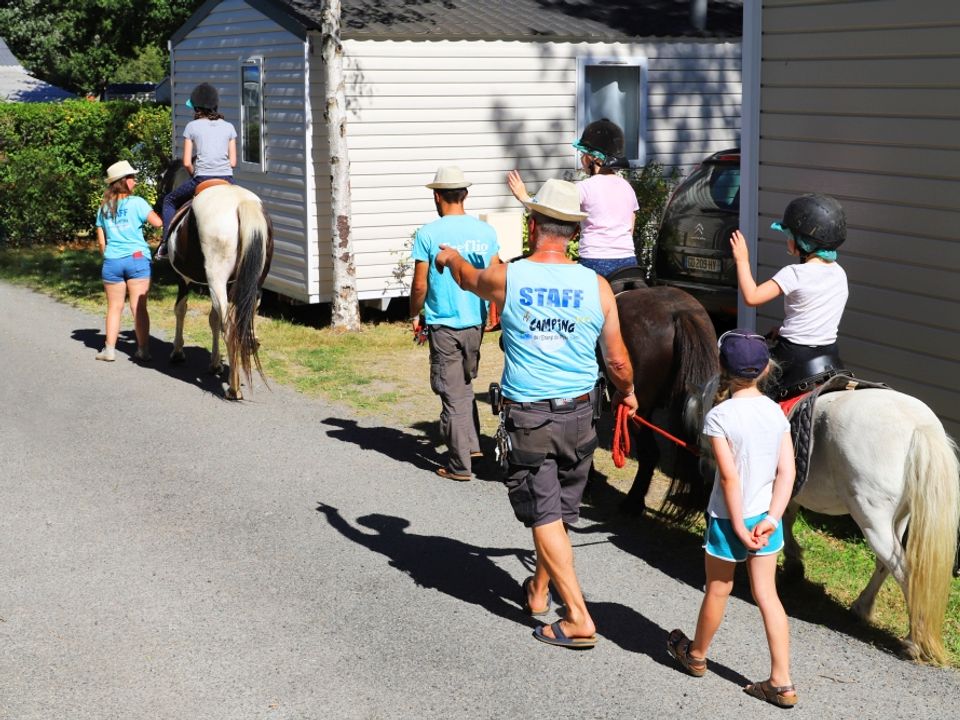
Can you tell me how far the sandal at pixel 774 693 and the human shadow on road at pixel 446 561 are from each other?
1.24m

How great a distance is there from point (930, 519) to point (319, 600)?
3023 mm

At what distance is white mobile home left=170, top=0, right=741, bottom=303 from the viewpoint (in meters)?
13.5

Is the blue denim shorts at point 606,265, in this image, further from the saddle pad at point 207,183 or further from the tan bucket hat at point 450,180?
the saddle pad at point 207,183

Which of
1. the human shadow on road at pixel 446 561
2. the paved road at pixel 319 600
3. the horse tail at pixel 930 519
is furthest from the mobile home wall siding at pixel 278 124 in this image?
the horse tail at pixel 930 519

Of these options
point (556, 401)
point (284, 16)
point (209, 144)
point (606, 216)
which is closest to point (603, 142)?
point (606, 216)

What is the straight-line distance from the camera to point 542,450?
5.32 meters

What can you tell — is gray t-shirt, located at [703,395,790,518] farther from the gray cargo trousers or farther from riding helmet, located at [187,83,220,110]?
riding helmet, located at [187,83,220,110]

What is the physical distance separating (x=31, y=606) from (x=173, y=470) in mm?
2365

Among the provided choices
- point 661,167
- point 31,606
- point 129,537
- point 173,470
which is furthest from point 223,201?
point 661,167

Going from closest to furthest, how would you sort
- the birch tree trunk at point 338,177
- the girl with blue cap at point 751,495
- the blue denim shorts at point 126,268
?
the girl with blue cap at point 751,495, the blue denim shorts at point 126,268, the birch tree trunk at point 338,177

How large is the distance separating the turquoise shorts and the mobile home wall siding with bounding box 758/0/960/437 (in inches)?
110

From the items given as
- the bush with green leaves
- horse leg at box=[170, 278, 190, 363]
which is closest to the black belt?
horse leg at box=[170, 278, 190, 363]

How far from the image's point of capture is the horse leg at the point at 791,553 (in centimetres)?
629

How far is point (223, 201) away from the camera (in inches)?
419
